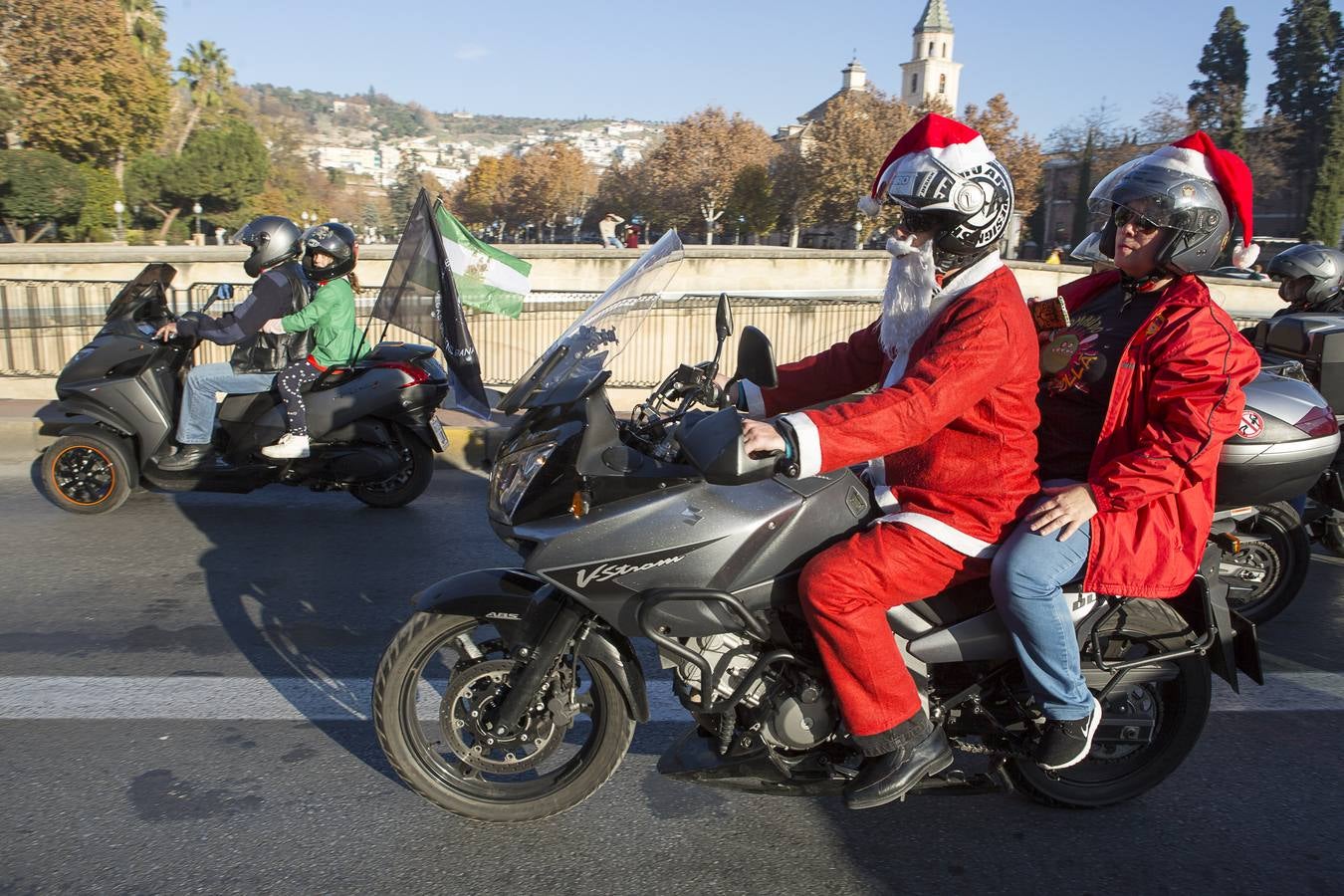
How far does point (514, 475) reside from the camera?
2.85 meters

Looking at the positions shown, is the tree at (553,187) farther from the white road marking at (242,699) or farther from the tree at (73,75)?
the white road marking at (242,699)

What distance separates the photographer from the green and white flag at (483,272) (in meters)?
6.13

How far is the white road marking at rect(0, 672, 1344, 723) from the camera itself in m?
3.82

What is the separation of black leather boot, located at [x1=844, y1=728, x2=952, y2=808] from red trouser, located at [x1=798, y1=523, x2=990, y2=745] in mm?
102

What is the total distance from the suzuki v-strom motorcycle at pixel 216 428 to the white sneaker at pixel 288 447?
0.09 meters

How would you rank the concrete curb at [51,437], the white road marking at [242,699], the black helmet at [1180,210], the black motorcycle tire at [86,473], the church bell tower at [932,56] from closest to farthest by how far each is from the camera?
the black helmet at [1180,210], the white road marking at [242,699], the black motorcycle tire at [86,473], the concrete curb at [51,437], the church bell tower at [932,56]

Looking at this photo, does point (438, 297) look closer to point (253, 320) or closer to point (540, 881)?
point (253, 320)

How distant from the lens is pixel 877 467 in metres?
3.12

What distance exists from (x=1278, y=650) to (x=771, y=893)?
10.2 feet

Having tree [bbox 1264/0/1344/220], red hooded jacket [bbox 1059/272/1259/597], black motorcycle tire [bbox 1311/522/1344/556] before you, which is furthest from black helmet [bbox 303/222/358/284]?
tree [bbox 1264/0/1344/220]

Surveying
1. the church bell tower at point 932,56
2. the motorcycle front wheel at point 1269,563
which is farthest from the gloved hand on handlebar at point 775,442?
the church bell tower at point 932,56

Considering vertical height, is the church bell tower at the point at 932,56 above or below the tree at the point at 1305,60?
above

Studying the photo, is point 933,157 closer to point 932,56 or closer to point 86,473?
point 86,473

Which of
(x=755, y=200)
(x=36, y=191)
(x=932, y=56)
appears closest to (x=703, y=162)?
(x=755, y=200)
